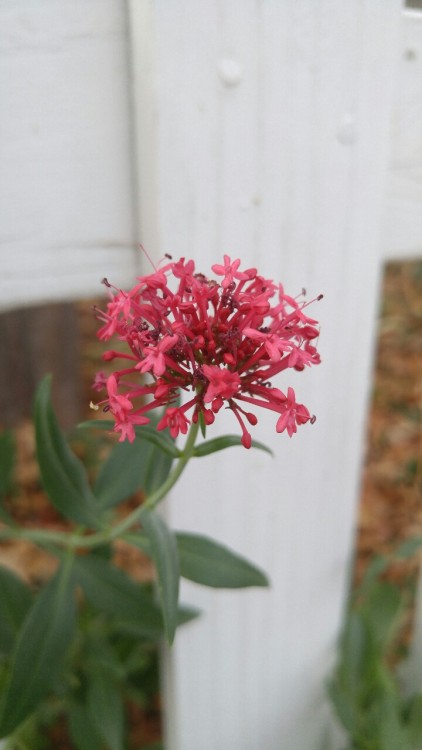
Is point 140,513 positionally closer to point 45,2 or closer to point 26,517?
point 45,2

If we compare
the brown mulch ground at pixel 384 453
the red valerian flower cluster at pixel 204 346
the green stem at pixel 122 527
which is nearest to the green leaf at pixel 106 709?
the green stem at pixel 122 527

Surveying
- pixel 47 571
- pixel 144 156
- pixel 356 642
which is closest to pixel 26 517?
pixel 47 571

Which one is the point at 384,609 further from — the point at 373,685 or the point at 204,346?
the point at 204,346

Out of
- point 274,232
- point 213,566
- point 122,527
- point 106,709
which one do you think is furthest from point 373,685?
point 274,232

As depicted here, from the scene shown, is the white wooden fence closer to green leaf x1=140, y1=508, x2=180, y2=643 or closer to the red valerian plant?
the red valerian plant

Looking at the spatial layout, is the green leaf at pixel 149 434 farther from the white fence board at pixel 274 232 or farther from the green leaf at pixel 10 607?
the green leaf at pixel 10 607

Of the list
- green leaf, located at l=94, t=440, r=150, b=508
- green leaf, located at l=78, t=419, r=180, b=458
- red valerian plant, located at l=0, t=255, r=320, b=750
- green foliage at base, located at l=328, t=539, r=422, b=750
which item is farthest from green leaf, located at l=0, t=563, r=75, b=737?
green foliage at base, located at l=328, t=539, r=422, b=750
